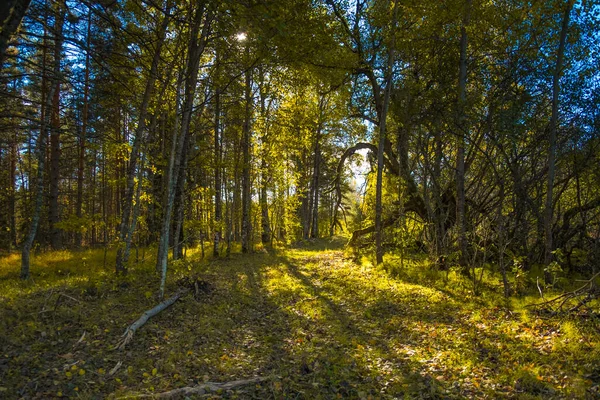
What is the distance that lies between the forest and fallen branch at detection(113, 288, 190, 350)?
6 cm

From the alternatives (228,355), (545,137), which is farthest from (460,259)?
(228,355)

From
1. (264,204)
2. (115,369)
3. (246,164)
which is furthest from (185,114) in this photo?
(264,204)

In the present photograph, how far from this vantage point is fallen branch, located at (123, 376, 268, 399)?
403 cm

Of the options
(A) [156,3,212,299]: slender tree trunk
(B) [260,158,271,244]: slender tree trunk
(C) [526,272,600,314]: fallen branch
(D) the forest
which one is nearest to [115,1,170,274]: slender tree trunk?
(D) the forest

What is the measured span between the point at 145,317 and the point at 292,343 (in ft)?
9.60

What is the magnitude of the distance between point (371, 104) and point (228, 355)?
1105cm

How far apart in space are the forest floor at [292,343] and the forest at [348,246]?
42mm

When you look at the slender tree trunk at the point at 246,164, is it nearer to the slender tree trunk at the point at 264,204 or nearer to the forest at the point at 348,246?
the forest at the point at 348,246

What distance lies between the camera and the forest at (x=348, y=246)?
4680 mm

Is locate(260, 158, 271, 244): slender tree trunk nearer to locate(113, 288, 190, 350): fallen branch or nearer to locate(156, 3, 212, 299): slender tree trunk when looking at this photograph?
Result: locate(156, 3, 212, 299): slender tree trunk

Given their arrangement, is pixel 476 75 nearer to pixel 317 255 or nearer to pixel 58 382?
pixel 317 255

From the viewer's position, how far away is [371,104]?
13.4 meters

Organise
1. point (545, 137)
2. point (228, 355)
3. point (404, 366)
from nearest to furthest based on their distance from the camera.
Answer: point (404, 366) < point (228, 355) < point (545, 137)

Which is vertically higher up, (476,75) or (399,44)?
(399,44)
